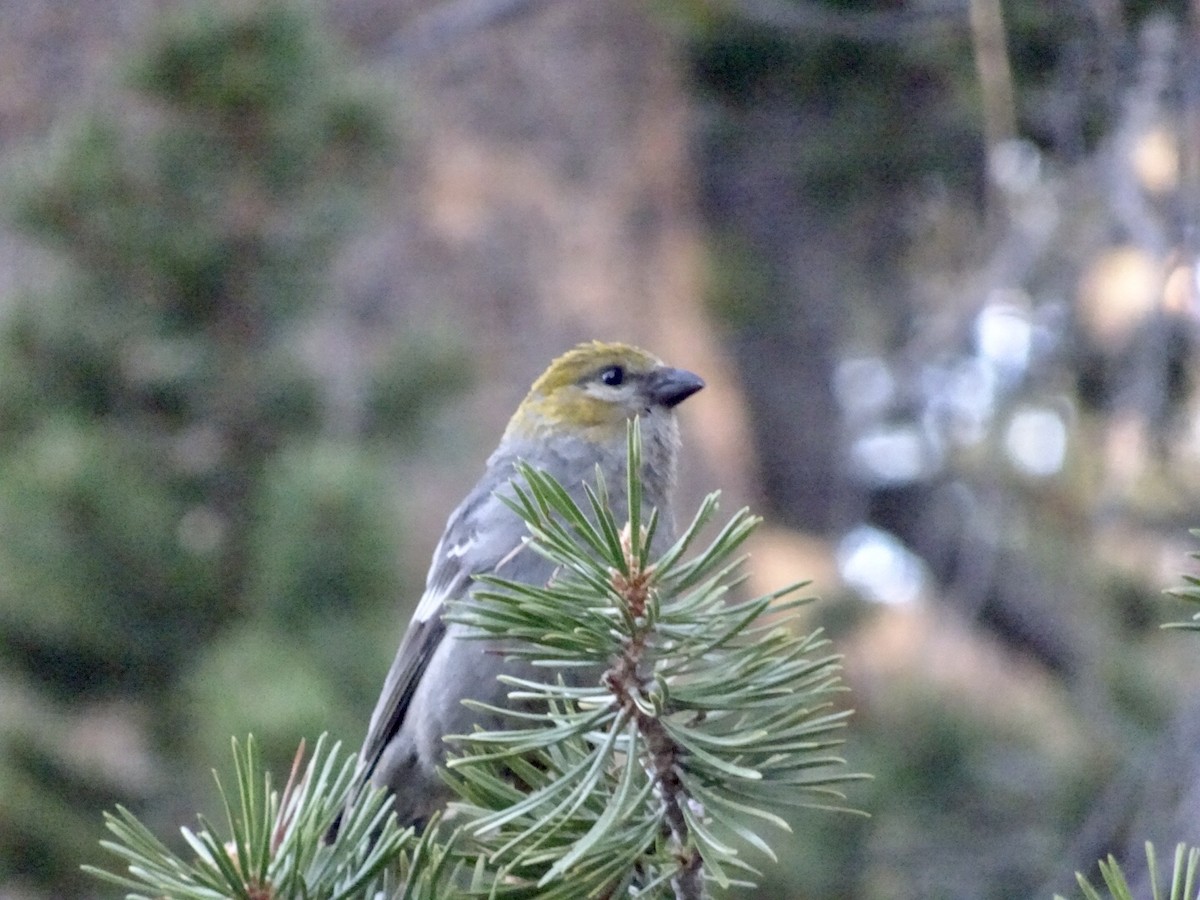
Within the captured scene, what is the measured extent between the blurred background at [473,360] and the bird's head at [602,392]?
79cm

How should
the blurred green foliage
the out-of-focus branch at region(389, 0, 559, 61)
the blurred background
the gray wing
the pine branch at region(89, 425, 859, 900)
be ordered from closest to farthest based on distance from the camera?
the pine branch at region(89, 425, 859, 900)
the gray wing
the blurred background
the blurred green foliage
the out-of-focus branch at region(389, 0, 559, 61)

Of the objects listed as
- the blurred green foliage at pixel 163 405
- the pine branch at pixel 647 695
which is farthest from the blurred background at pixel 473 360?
the pine branch at pixel 647 695

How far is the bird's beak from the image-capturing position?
2.87m

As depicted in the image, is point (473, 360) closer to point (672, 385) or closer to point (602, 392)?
point (602, 392)

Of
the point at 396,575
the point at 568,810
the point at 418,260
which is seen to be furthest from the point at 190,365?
the point at 568,810

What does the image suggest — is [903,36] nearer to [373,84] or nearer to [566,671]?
[373,84]

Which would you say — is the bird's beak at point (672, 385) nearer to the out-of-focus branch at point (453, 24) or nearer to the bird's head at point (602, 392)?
the bird's head at point (602, 392)

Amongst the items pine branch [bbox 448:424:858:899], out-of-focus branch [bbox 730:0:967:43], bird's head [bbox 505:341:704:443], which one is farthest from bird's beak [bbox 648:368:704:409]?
out-of-focus branch [bbox 730:0:967:43]

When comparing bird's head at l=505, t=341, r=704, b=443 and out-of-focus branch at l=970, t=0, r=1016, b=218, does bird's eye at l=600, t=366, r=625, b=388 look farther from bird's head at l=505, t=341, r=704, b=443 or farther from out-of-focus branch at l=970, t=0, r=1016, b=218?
out-of-focus branch at l=970, t=0, r=1016, b=218

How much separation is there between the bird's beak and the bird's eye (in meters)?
A: 0.07

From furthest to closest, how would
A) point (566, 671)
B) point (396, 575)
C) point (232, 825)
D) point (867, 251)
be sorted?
point (867, 251) → point (396, 575) → point (566, 671) → point (232, 825)

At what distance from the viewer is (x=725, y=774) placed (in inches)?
49.6

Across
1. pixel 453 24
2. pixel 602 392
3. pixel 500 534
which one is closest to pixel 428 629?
pixel 500 534

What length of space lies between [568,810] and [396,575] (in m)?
2.66
